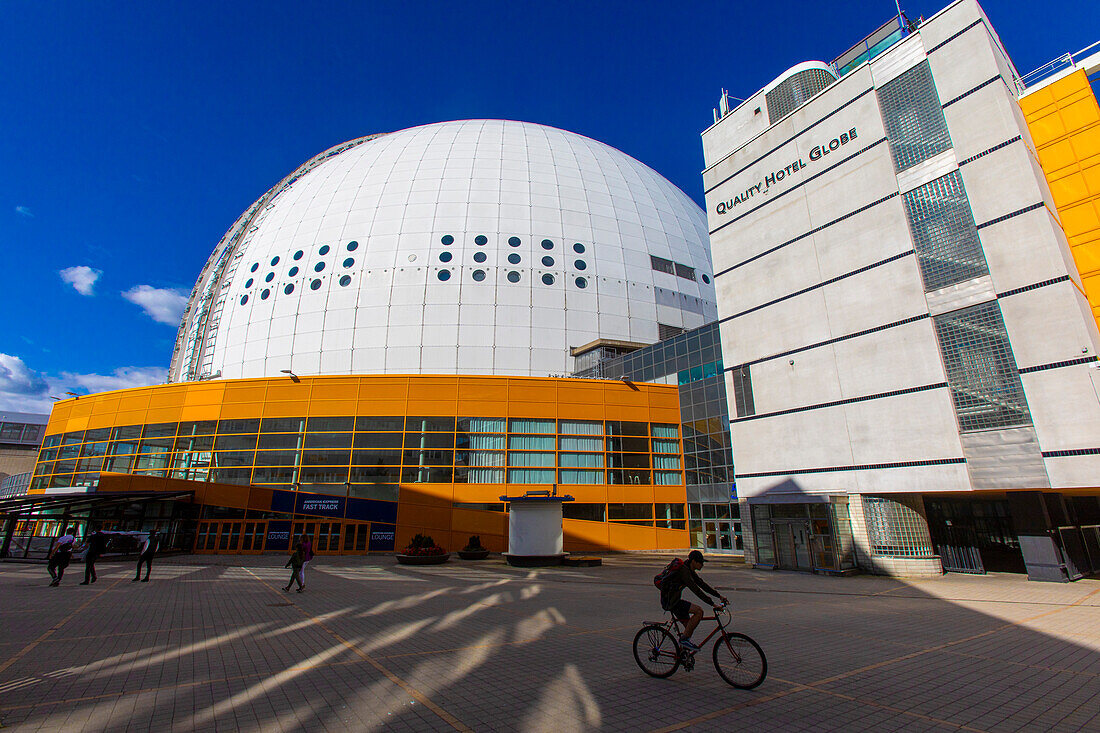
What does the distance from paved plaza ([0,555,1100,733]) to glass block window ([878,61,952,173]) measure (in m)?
16.8

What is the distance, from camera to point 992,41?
20.1 metres

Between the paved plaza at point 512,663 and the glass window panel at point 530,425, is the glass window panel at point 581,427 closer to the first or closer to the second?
the glass window panel at point 530,425

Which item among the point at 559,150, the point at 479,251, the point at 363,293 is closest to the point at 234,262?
the point at 363,293

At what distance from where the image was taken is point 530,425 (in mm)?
32344

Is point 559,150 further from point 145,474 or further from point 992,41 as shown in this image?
point 145,474

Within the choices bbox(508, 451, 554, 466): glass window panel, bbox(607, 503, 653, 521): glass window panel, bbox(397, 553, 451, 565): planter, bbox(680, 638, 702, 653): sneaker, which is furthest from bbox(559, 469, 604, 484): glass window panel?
bbox(680, 638, 702, 653): sneaker

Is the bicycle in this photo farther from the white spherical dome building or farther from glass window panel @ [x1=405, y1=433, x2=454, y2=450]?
the white spherical dome building

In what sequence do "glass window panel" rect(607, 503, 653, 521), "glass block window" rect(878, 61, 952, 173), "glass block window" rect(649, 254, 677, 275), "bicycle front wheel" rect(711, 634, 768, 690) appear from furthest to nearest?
"glass block window" rect(649, 254, 677, 275), "glass window panel" rect(607, 503, 653, 521), "glass block window" rect(878, 61, 952, 173), "bicycle front wheel" rect(711, 634, 768, 690)

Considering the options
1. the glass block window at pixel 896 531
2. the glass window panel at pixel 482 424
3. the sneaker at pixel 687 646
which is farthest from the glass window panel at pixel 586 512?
the sneaker at pixel 687 646

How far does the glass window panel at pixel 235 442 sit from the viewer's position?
31.9 meters

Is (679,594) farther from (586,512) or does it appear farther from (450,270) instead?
(450,270)

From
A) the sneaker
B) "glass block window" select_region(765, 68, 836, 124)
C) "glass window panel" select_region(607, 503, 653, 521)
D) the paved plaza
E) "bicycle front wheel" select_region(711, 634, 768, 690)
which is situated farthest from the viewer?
"glass window panel" select_region(607, 503, 653, 521)

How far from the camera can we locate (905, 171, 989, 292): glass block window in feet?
63.2

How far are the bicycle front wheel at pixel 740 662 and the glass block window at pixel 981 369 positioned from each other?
17237 millimetres
